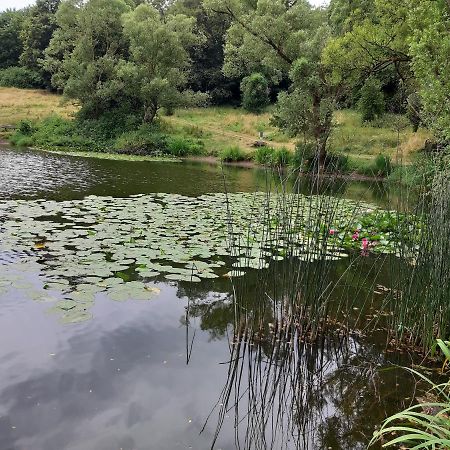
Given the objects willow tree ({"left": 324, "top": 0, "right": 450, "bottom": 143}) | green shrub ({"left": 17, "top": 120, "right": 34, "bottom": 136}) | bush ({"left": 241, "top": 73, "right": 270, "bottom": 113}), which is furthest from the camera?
bush ({"left": 241, "top": 73, "right": 270, "bottom": 113})

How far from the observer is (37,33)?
28078 millimetres

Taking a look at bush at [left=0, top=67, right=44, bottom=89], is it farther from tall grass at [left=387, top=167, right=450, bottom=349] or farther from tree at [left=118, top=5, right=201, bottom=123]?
tall grass at [left=387, top=167, right=450, bottom=349]

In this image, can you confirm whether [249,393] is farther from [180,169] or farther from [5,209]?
[180,169]

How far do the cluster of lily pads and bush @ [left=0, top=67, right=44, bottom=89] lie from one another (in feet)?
79.3

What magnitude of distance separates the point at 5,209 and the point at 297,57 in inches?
445

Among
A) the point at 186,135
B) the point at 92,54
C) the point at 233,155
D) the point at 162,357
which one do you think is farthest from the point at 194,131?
the point at 162,357

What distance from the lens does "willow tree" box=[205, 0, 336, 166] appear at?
14.2 metres

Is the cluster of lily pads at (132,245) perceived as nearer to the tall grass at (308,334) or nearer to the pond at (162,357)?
the pond at (162,357)

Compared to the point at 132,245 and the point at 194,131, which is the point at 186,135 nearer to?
the point at 194,131

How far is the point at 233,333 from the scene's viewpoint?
340 cm

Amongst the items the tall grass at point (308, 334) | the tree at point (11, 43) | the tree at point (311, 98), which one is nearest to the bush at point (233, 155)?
the tree at point (311, 98)

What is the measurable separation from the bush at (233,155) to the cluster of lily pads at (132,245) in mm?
9847

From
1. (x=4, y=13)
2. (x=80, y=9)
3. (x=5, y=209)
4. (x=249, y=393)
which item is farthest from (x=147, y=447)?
(x=4, y=13)

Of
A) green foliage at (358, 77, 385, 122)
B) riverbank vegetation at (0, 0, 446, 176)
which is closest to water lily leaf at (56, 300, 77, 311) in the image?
riverbank vegetation at (0, 0, 446, 176)
